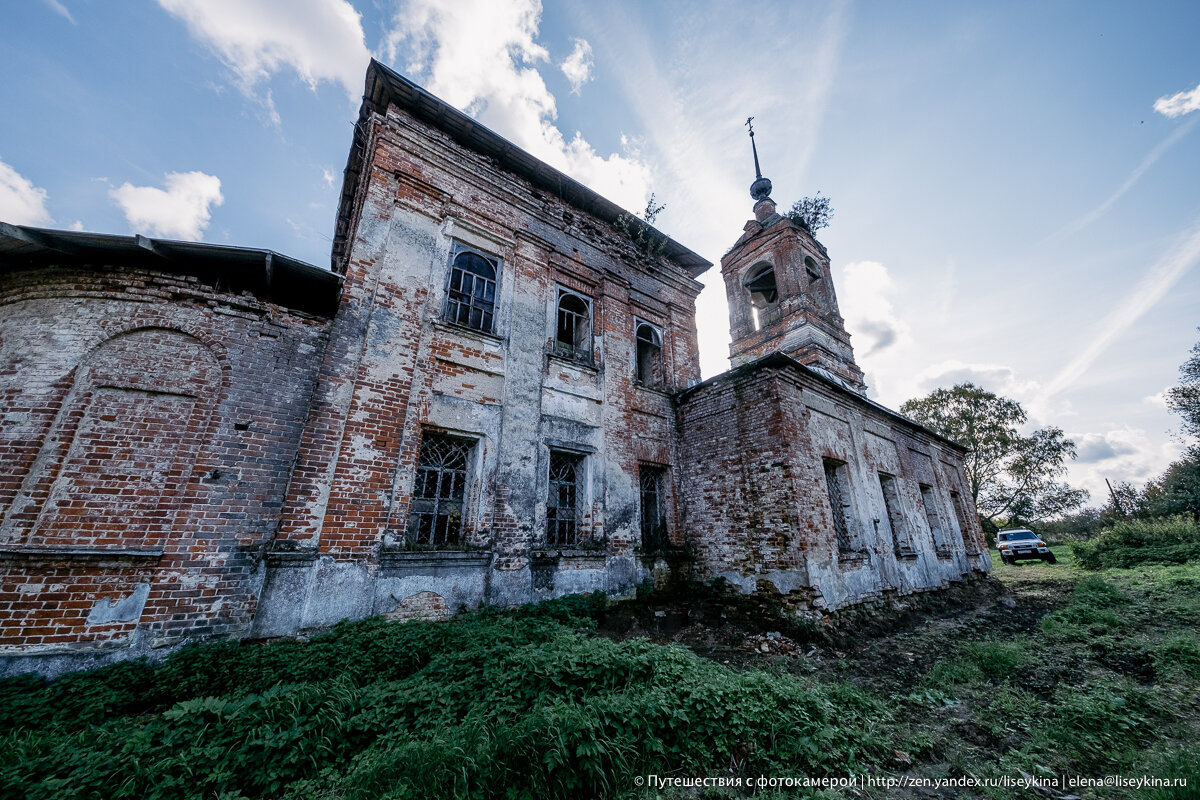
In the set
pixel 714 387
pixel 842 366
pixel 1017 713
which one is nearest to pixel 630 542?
pixel 714 387

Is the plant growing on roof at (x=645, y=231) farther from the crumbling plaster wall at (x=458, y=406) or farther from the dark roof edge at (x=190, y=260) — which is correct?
the dark roof edge at (x=190, y=260)

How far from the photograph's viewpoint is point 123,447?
14.6ft

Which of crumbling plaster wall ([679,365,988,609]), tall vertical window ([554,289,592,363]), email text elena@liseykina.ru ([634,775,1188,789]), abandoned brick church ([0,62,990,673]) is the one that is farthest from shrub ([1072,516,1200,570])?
tall vertical window ([554,289,592,363])

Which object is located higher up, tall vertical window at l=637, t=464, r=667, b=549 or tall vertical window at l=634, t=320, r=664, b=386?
tall vertical window at l=634, t=320, r=664, b=386

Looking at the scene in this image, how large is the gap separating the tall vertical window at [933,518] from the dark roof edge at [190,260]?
1425cm

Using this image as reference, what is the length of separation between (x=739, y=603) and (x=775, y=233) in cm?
1379

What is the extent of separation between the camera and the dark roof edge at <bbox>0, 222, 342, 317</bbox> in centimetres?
455

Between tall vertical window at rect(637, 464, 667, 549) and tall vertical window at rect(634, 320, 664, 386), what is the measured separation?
2.16 metres

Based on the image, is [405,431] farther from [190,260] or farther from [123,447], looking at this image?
[190,260]

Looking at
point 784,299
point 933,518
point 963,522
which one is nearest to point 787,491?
point 933,518

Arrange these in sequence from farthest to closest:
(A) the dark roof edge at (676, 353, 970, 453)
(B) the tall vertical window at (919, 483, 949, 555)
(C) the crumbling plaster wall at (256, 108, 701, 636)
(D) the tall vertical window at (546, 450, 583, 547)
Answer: (B) the tall vertical window at (919, 483, 949, 555) < (A) the dark roof edge at (676, 353, 970, 453) < (D) the tall vertical window at (546, 450, 583, 547) < (C) the crumbling plaster wall at (256, 108, 701, 636)

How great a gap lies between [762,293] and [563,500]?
1413 cm

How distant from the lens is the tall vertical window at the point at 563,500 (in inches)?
278

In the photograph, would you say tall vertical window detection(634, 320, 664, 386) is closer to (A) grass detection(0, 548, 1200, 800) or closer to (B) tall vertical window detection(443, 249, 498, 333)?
(B) tall vertical window detection(443, 249, 498, 333)
